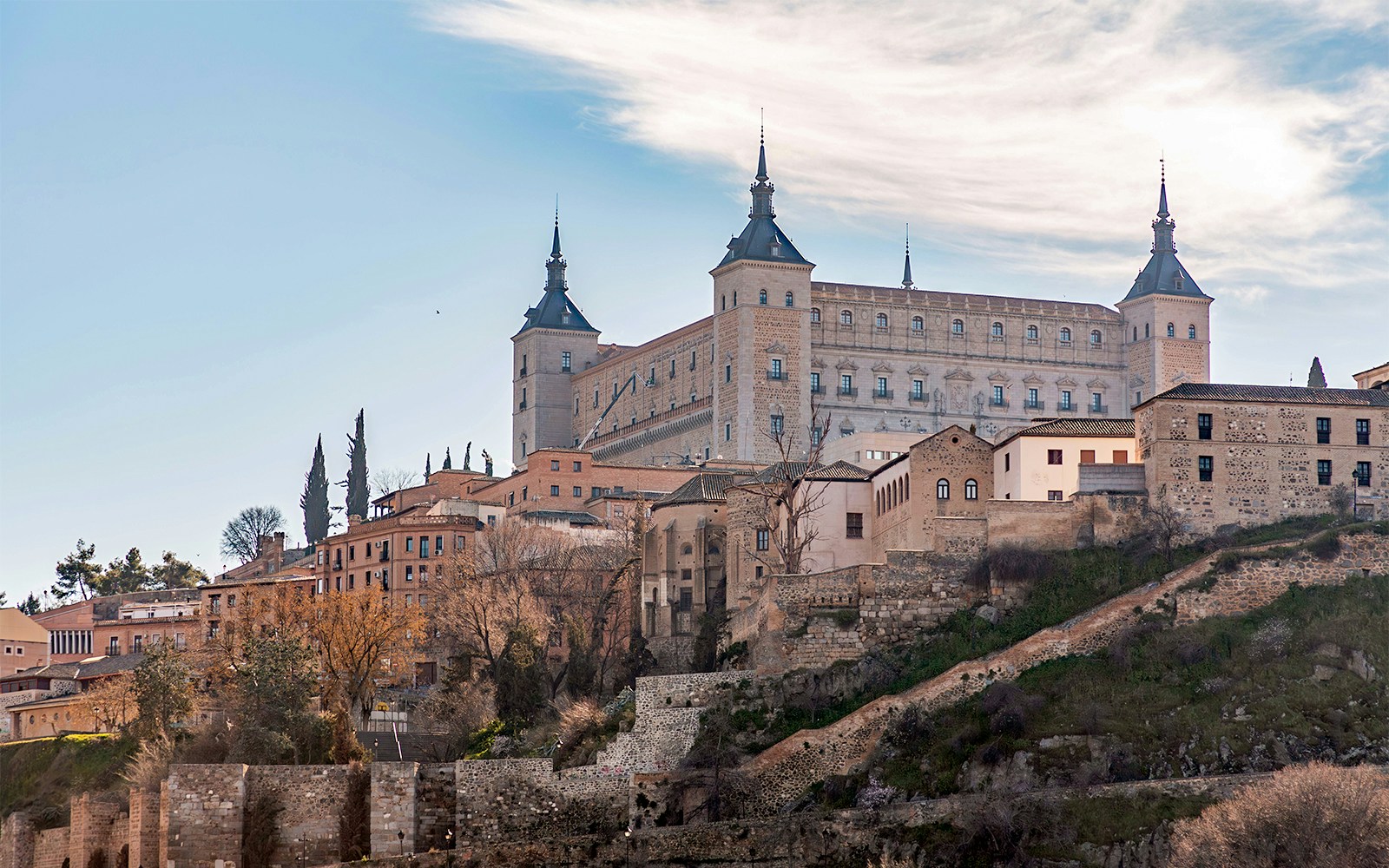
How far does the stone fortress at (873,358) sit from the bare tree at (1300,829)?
63.8 meters

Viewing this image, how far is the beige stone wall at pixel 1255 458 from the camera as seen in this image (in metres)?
68.6

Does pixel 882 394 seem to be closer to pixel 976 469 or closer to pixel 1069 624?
pixel 976 469

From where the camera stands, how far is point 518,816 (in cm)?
6300

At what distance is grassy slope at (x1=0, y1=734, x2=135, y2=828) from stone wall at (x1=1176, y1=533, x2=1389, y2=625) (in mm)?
34782

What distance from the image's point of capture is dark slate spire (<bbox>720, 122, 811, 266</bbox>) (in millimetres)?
119312

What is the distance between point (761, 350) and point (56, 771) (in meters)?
44.6

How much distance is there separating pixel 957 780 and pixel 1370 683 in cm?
1027

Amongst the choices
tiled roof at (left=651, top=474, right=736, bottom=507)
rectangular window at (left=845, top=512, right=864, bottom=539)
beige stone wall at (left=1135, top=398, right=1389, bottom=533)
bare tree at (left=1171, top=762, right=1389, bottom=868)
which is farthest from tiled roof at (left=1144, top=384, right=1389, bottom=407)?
bare tree at (left=1171, top=762, right=1389, bottom=868)

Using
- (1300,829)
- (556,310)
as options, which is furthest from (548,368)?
(1300,829)

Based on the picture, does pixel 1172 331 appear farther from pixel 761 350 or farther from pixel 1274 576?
pixel 1274 576

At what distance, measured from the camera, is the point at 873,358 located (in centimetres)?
12056

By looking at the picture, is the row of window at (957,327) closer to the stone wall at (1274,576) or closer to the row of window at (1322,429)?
the row of window at (1322,429)

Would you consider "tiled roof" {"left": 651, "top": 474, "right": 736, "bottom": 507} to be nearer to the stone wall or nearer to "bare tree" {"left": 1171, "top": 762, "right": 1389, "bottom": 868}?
the stone wall

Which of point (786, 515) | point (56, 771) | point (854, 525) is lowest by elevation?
point (56, 771)
